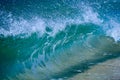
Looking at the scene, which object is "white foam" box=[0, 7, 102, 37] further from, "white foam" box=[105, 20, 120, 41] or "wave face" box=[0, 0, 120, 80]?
"white foam" box=[105, 20, 120, 41]

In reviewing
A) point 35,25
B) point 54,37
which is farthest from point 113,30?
point 35,25

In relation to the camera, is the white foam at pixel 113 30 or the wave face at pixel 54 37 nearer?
the wave face at pixel 54 37

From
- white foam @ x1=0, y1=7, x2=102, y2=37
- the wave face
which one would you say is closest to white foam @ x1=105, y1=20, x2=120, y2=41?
the wave face

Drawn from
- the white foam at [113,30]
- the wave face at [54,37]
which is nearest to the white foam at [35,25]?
the wave face at [54,37]

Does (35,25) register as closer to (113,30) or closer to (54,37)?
(54,37)

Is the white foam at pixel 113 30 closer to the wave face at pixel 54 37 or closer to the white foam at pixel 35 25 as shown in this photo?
the wave face at pixel 54 37

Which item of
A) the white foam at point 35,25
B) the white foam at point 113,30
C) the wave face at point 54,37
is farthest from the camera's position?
the white foam at point 113,30

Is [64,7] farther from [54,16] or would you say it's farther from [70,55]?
[70,55]

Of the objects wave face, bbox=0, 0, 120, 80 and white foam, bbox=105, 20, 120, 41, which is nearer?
wave face, bbox=0, 0, 120, 80

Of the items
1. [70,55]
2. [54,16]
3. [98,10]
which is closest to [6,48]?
[70,55]

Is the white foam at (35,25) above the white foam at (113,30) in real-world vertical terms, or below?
above
